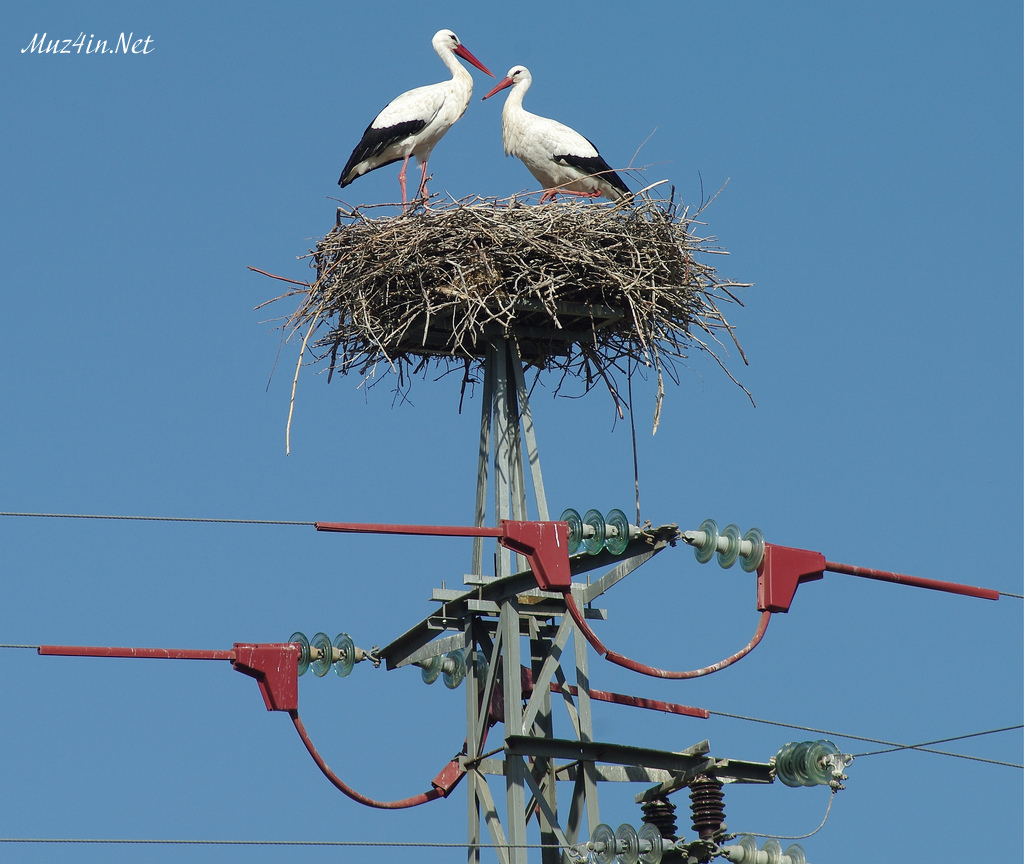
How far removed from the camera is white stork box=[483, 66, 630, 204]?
1345 cm

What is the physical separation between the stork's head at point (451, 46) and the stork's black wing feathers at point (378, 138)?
5.61 ft

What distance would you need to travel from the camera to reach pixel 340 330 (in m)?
11.6

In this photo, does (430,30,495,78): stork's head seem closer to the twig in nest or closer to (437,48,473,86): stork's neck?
(437,48,473,86): stork's neck

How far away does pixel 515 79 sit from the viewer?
49.5ft

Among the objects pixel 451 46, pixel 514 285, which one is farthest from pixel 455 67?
pixel 514 285

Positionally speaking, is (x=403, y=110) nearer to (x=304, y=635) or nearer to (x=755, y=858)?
(x=304, y=635)

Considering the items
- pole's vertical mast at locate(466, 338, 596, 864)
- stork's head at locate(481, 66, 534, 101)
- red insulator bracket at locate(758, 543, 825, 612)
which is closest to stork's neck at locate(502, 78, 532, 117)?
stork's head at locate(481, 66, 534, 101)

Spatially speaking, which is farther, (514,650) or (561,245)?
(561,245)

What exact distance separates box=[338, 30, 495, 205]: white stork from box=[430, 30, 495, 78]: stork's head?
3.42 ft

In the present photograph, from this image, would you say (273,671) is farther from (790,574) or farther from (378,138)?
(378,138)

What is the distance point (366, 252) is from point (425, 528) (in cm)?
354

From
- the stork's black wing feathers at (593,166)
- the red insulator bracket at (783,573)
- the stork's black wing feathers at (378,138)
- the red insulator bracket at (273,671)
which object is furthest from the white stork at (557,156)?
the red insulator bracket at (783,573)

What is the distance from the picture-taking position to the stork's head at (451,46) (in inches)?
612

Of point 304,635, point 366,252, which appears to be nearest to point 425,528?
point 304,635
